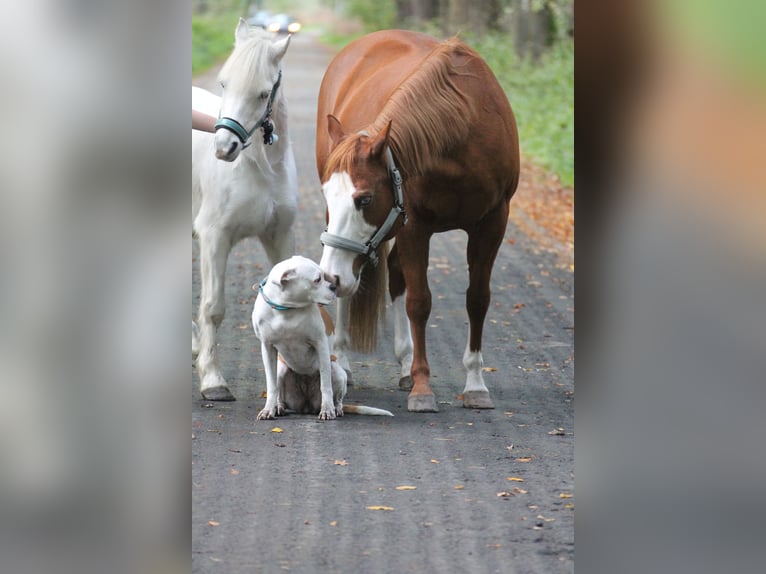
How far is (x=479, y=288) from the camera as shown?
687cm

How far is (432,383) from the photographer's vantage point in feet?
24.8

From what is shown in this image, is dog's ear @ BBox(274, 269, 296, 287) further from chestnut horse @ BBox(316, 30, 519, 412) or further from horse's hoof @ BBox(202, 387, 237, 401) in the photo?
horse's hoof @ BBox(202, 387, 237, 401)

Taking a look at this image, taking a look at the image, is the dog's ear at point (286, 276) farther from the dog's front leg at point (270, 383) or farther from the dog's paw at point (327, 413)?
the dog's paw at point (327, 413)

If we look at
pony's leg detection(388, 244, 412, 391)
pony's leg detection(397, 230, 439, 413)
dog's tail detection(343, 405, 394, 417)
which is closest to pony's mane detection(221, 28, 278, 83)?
pony's leg detection(397, 230, 439, 413)

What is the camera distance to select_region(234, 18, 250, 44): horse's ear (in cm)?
639

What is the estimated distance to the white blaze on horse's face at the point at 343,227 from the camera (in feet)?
19.2

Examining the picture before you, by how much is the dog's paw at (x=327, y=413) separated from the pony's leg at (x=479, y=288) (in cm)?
89

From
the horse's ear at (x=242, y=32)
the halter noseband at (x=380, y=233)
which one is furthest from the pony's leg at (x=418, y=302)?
the horse's ear at (x=242, y=32)

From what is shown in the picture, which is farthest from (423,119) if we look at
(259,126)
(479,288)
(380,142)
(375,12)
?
(375,12)

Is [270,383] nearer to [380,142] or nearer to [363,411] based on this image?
[363,411]
